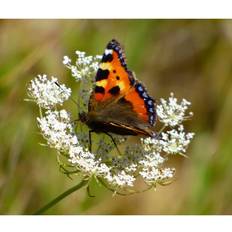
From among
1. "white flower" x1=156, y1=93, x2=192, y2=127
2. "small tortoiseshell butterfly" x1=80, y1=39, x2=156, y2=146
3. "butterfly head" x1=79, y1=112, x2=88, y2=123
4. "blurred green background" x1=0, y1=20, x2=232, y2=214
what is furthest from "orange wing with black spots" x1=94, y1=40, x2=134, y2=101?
"blurred green background" x1=0, y1=20, x2=232, y2=214

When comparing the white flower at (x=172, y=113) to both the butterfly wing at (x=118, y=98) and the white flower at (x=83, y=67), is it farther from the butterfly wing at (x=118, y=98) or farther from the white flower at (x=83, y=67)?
the white flower at (x=83, y=67)

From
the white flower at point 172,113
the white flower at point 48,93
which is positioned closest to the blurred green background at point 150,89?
the white flower at point 48,93

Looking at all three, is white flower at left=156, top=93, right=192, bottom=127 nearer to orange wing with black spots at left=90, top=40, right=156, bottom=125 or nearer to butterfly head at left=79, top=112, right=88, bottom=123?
orange wing with black spots at left=90, top=40, right=156, bottom=125

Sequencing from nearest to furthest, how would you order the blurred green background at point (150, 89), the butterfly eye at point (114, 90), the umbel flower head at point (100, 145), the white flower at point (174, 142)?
1. the umbel flower head at point (100, 145)
2. the white flower at point (174, 142)
3. the butterfly eye at point (114, 90)
4. the blurred green background at point (150, 89)

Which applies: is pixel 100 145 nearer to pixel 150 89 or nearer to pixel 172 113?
→ pixel 172 113

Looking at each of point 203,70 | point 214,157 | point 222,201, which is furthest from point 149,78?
point 222,201

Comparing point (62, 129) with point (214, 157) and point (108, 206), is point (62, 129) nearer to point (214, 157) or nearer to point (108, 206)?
point (108, 206)
